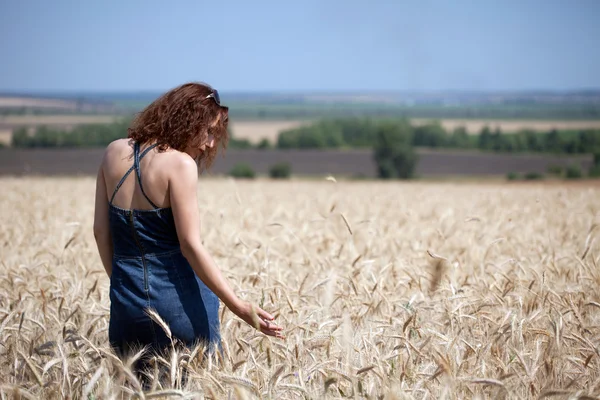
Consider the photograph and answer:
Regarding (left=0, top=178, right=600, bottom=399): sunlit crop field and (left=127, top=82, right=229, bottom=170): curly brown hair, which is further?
(left=127, top=82, right=229, bottom=170): curly brown hair

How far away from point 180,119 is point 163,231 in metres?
0.50

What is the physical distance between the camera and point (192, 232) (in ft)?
8.77

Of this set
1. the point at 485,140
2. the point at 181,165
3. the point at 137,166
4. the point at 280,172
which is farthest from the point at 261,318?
the point at 485,140

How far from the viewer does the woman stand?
2.69m

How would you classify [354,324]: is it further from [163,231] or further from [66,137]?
[66,137]

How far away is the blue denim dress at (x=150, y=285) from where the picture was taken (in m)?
2.78

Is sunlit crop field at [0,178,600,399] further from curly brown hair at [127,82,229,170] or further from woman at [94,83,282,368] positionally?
curly brown hair at [127,82,229,170]

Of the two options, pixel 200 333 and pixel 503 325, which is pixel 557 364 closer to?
pixel 503 325

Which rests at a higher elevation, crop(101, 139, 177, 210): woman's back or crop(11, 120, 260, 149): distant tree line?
crop(101, 139, 177, 210): woman's back

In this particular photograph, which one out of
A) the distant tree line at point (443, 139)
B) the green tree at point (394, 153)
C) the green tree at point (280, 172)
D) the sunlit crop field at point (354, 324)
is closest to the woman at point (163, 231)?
the sunlit crop field at point (354, 324)

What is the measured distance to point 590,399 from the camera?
2.12 metres

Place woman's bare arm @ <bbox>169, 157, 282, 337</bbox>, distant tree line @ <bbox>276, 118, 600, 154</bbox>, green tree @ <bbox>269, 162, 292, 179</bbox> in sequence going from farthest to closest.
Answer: distant tree line @ <bbox>276, 118, 600, 154</bbox> → green tree @ <bbox>269, 162, 292, 179</bbox> → woman's bare arm @ <bbox>169, 157, 282, 337</bbox>

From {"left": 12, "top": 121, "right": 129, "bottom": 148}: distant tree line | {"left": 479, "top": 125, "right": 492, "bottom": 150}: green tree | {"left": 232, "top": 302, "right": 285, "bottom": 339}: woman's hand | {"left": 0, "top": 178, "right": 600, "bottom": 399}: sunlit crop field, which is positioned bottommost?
{"left": 479, "top": 125, "right": 492, "bottom": 150}: green tree

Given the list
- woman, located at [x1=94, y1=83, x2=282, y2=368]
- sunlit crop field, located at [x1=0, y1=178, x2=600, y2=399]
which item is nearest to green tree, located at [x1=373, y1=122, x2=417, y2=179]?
sunlit crop field, located at [x1=0, y1=178, x2=600, y2=399]
